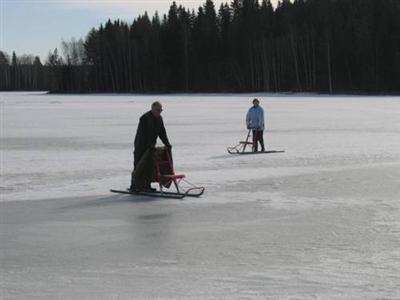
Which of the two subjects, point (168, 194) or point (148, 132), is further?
point (148, 132)

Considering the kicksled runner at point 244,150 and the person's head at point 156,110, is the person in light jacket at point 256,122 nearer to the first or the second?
the kicksled runner at point 244,150

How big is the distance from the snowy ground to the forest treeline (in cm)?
6650

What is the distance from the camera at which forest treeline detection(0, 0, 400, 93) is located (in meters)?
81.8

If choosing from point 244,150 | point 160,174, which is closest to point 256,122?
point 244,150

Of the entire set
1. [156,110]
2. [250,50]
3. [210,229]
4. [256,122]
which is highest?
[250,50]

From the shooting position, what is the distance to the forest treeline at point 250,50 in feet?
268

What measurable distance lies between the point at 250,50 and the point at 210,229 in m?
91.3

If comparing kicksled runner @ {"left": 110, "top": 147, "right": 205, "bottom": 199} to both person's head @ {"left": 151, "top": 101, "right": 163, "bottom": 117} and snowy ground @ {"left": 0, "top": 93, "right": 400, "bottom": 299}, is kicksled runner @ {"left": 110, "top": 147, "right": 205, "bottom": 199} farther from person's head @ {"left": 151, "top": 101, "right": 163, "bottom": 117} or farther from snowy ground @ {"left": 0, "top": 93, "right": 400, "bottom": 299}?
person's head @ {"left": 151, "top": 101, "right": 163, "bottom": 117}

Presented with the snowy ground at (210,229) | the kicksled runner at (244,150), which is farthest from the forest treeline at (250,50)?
the snowy ground at (210,229)

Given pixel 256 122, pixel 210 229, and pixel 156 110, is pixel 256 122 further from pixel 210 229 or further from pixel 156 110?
pixel 210 229

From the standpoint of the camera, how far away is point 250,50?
97.3 m

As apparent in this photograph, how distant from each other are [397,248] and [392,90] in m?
74.0

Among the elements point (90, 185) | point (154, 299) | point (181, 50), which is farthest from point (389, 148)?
point (181, 50)

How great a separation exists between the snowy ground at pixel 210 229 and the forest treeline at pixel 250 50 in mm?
66503
